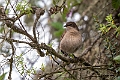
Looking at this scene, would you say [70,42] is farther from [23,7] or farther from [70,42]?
[23,7]

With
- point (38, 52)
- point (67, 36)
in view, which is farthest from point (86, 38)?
point (38, 52)

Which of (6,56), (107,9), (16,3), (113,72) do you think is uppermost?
(107,9)

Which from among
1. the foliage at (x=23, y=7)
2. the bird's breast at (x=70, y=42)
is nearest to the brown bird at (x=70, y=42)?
the bird's breast at (x=70, y=42)

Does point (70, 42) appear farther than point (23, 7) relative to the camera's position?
Yes

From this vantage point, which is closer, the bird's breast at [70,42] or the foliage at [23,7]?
the foliage at [23,7]

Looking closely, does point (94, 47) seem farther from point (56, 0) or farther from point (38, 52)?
point (38, 52)

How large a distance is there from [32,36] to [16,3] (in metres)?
0.35

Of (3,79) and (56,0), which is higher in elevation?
(56,0)

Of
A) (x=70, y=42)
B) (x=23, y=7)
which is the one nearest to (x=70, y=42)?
(x=70, y=42)

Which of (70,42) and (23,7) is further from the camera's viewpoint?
(70,42)

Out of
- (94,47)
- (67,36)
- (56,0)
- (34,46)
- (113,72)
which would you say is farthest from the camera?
(94,47)

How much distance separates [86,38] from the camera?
213 inches

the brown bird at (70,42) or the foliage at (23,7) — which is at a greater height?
the foliage at (23,7)

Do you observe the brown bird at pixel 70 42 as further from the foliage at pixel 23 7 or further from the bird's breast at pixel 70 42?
the foliage at pixel 23 7
